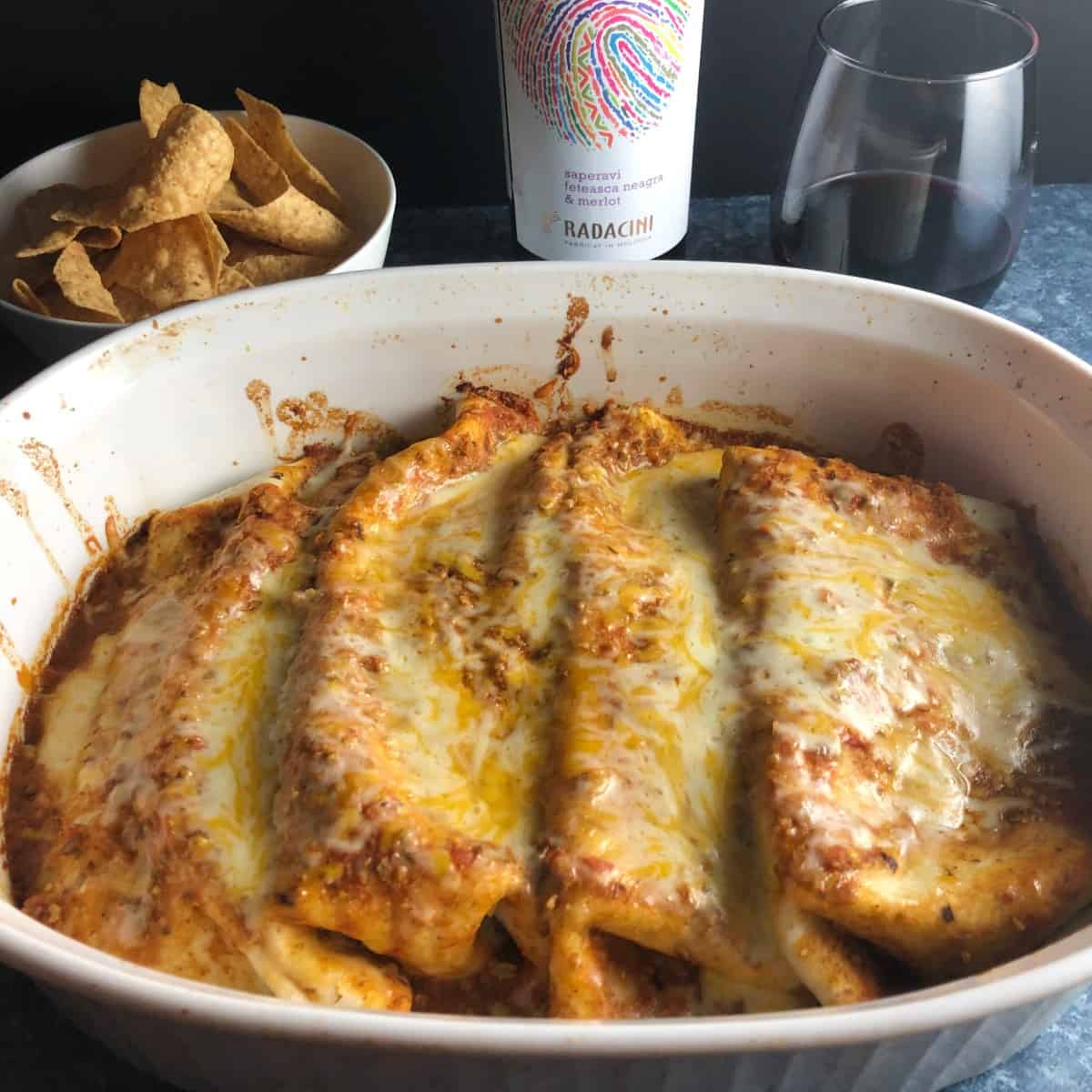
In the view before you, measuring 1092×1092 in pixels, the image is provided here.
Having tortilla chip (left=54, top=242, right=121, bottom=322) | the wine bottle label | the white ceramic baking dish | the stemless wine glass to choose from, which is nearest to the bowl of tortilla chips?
tortilla chip (left=54, top=242, right=121, bottom=322)

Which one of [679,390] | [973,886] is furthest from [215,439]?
[973,886]

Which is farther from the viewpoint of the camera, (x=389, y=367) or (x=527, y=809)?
(x=389, y=367)

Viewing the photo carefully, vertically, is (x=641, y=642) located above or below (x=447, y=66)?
below

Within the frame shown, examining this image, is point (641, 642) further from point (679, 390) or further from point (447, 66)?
point (447, 66)

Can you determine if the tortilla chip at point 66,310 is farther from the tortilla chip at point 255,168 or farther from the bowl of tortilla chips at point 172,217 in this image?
the tortilla chip at point 255,168

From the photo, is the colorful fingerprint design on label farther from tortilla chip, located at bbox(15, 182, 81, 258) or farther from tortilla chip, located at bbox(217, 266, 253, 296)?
tortilla chip, located at bbox(15, 182, 81, 258)

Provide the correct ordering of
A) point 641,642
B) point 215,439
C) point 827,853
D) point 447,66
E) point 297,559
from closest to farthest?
point 827,853
point 641,642
point 297,559
point 215,439
point 447,66
